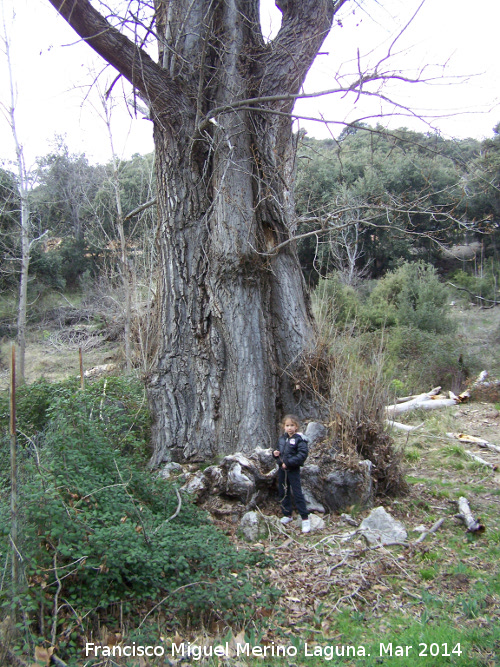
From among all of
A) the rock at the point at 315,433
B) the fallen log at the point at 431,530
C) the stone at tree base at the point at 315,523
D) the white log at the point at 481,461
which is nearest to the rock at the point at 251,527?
the stone at tree base at the point at 315,523

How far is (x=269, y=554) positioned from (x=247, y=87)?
16.1 feet

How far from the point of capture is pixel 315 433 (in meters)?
5.10

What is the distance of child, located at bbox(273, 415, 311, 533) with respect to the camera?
449 centimetres

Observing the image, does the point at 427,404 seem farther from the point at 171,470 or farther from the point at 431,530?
the point at 171,470

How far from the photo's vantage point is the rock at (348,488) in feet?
15.3

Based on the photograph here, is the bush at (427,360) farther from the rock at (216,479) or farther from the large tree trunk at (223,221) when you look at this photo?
the rock at (216,479)

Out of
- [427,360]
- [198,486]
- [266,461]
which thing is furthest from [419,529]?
[427,360]

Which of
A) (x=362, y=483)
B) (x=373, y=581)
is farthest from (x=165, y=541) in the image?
(x=362, y=483)

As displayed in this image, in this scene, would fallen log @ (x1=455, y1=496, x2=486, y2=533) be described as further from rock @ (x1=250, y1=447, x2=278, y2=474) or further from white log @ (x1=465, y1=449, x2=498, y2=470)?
rock @ (x1=250, y1=447, x2=278, y2=474)

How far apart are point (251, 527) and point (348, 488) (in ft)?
3.25

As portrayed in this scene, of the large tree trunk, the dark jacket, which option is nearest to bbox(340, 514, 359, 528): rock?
the dark jacket

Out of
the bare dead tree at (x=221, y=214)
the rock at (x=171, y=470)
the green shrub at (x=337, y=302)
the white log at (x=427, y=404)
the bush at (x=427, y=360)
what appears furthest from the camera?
the bush at (x=427, y=360)

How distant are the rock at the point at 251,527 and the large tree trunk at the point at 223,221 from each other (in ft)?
2.69

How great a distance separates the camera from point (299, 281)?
6090mm
